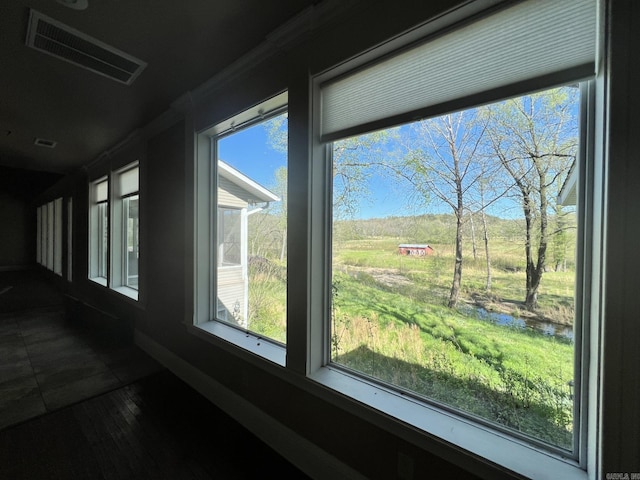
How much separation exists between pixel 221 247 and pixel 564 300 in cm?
242

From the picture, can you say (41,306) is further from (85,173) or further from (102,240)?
(85,173)

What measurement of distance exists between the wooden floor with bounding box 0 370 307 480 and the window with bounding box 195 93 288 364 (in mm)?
602

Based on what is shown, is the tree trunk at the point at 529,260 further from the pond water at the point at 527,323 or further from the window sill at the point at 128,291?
the window sill at the point at 128,291

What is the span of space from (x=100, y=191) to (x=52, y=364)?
308 centimetres

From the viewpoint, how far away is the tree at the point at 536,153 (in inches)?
41.9

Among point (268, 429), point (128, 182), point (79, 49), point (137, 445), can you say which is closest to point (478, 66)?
point (268, 429)

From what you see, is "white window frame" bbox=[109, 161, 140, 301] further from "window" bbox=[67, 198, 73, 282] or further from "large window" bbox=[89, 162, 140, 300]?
"window" bbox=[67, 198, 73, 282]

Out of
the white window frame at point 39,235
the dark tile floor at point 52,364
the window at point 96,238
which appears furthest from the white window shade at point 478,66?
the white window frame at point 39,235

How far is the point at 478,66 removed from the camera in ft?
3.77

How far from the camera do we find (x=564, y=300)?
41.8 inches

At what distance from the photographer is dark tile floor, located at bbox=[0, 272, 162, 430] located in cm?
229

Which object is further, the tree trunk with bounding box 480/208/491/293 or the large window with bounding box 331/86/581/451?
the tree trunk with bounding box 480/208/491/293

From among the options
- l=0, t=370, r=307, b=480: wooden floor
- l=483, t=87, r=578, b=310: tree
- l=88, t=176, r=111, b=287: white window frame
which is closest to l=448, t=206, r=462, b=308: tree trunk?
l=483, t=87, r=578, b=310: tree

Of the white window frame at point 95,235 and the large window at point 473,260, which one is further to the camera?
the white window frame at point 95,235
